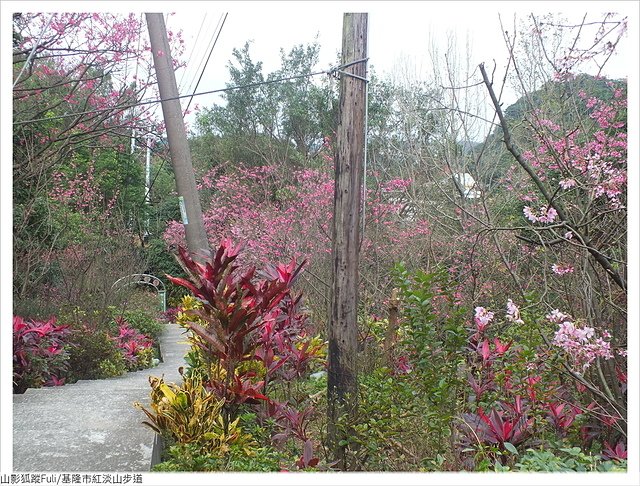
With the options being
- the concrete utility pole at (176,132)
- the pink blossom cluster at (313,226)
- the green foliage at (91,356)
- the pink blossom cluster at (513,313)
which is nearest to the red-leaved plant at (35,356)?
the green foliage at (91,356)

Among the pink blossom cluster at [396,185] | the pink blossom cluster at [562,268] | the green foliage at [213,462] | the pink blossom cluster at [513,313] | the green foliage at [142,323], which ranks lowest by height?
the green foliage at [142,323]

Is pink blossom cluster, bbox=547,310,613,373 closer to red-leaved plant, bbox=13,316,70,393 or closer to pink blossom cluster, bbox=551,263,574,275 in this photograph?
pink blossom cluster, bbox=551,263,574,275

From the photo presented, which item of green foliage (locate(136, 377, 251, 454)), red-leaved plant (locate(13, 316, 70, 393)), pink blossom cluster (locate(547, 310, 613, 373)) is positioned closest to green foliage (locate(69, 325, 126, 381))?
red-leaved plant (locate(13, 316, 70, 393))

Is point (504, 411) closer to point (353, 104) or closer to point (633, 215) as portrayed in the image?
point (633, 215)

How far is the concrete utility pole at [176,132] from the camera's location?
16.9 ft

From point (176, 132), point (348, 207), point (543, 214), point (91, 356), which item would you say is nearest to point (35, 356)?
point (91, 356)

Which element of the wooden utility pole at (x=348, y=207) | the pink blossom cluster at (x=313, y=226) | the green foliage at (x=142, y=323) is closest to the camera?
the wooden utility pole at (x=348, y=207)

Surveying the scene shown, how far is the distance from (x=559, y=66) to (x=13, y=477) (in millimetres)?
3487

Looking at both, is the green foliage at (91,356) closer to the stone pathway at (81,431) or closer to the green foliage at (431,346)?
the stone pathway at (81,431)

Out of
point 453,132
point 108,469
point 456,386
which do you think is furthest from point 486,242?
point 108,469

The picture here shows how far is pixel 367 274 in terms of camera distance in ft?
23.8

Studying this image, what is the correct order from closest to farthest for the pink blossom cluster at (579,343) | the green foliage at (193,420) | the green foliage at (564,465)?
the green foliage at (564,465)
the pink blossom cluster at (579,343)
the green foliage at (193,420)

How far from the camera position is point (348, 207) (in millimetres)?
3668

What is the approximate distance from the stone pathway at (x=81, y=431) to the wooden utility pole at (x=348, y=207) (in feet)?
3.80
